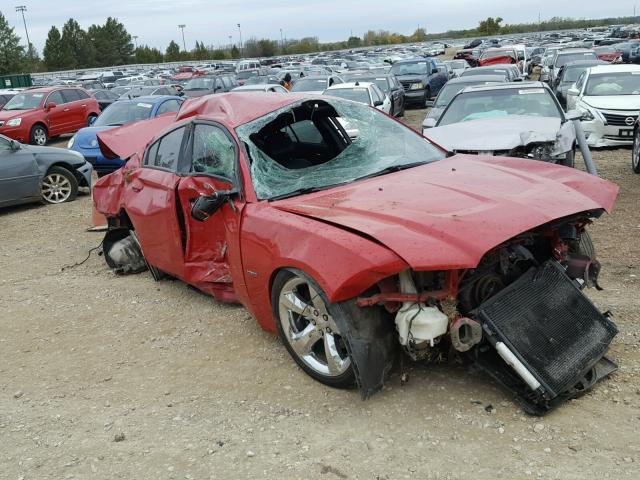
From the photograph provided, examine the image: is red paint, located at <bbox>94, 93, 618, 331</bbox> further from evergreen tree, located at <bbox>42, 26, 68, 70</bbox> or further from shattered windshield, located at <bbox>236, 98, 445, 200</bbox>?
evergreen tree, located at <bbox>42, 26, 68, 70</bbox>

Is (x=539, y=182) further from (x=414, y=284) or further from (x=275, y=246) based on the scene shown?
(x=275, y=246)

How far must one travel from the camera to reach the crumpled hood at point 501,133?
6840 mm

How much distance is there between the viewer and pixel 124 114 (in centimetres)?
1354

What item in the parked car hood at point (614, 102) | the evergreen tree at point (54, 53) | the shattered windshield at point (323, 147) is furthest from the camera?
the evergreen tree at point (54, 53)

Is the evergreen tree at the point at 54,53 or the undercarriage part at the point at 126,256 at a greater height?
the evergreen tree at the point at 54,53

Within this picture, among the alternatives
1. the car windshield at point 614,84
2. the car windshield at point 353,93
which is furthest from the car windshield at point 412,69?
the car windshield at point 614,84

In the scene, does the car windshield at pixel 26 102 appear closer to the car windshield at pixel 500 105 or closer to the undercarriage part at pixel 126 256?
the undercarriage part at pixel 126 256

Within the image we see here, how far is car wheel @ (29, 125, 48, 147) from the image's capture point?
18547mm

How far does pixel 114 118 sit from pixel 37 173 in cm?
331

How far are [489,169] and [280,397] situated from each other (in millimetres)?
2075

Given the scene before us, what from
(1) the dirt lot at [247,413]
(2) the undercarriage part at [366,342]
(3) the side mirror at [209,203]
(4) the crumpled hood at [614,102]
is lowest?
(1) the dirt lot at [247,413]

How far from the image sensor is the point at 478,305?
354cm

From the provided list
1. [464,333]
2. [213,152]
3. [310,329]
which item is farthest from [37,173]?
[464,333]

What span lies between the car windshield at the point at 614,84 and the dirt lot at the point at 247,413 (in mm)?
8134
